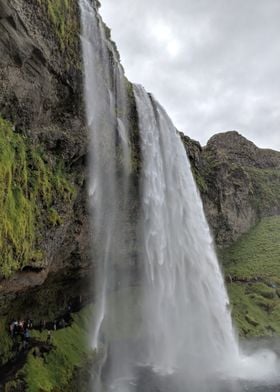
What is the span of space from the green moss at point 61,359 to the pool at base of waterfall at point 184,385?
299 centimetres

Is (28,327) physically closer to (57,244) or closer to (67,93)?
(57,244)

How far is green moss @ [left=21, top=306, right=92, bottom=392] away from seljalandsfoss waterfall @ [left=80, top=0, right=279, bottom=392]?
1.43 meters

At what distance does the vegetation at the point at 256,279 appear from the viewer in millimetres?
37281

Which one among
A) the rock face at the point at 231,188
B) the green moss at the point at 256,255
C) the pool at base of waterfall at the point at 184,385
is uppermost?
the rock face at the point at 231,188

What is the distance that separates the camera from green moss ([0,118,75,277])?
15656 millimetres

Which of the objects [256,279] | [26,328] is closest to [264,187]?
[256,279]

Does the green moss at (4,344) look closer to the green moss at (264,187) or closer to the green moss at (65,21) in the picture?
the green moss at (65,21)

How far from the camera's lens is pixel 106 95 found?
2602cm

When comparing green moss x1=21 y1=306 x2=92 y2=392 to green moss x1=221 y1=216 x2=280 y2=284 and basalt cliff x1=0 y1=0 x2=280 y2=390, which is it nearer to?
basalt cliff x1=0 y1=0 x2=280 y2=390

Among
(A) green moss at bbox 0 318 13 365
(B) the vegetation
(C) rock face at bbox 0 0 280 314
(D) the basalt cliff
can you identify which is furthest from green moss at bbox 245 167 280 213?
(A) green moss at bbox 0 318 13 365

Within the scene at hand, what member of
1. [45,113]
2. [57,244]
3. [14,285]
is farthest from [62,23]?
[14,285]

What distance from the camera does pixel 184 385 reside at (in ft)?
68.8

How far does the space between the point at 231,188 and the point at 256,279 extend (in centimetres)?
1494

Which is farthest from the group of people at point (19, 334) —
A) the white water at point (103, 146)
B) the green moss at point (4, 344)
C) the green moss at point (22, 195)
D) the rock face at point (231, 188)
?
the rock face at point (231, 188)
